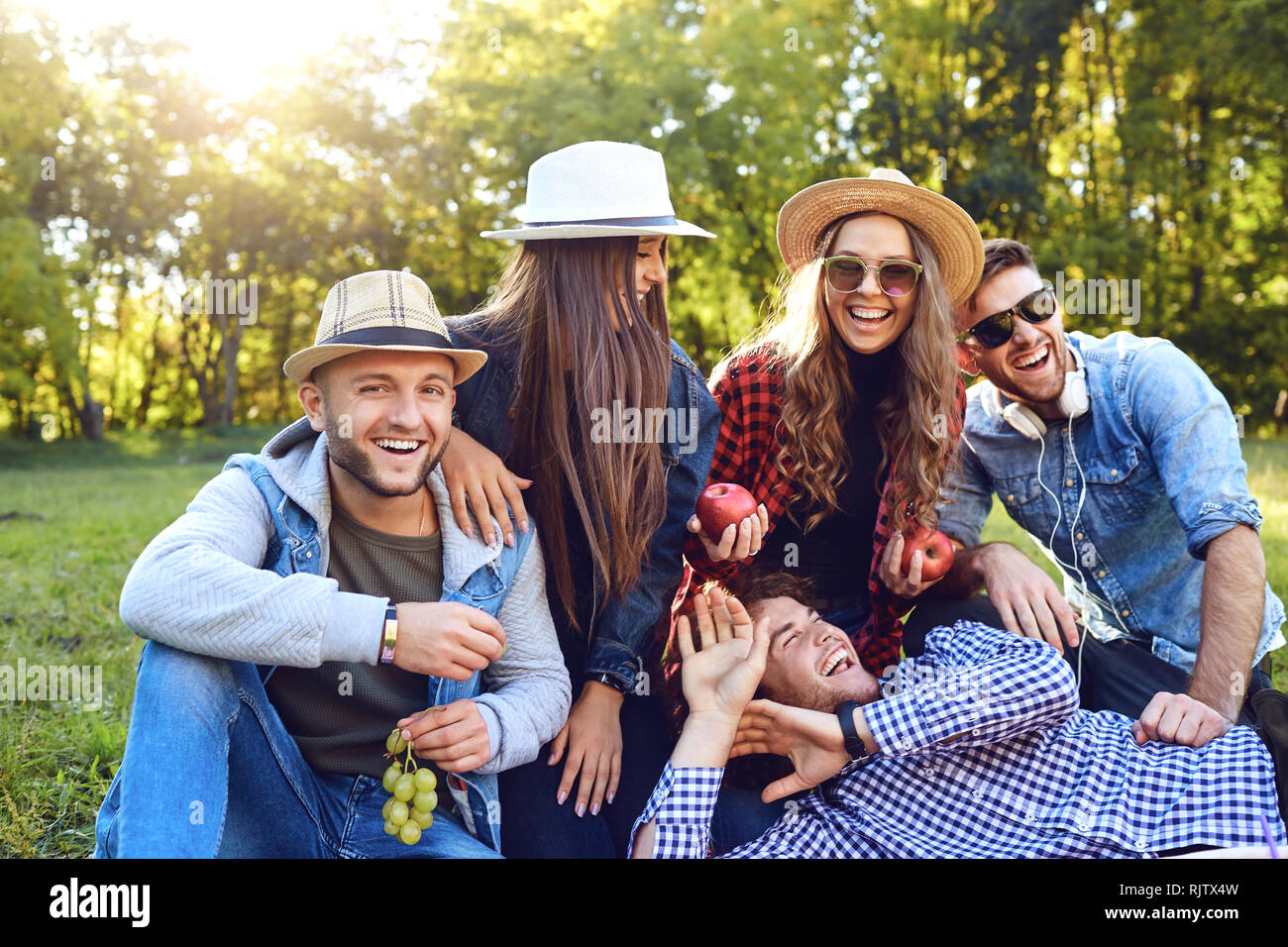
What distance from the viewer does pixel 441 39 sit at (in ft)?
88.7

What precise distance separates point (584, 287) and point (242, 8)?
84.1 feet

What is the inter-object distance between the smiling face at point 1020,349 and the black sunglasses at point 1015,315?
19 mm

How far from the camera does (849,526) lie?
479 centimetres

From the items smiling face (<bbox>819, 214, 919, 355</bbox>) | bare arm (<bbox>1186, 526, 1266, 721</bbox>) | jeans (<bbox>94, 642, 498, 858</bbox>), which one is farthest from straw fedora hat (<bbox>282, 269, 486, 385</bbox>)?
bare arm (<bbox>1186, 526, 1266, 721</bbox>)

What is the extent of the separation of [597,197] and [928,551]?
206cm

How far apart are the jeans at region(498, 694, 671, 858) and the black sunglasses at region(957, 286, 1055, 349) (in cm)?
244

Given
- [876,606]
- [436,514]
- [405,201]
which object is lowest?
[876,606]

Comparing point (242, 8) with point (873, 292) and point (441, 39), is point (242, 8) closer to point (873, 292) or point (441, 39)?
point (441, 39)

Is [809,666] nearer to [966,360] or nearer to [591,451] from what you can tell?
[591,451]

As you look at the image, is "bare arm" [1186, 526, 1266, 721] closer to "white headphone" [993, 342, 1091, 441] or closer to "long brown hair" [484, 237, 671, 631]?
"white headphone" [993, 342, 1091, 441]

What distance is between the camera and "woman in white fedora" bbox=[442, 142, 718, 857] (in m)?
3.84

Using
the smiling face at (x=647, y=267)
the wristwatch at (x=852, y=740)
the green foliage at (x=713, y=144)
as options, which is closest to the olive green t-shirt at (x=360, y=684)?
the smiling face at (x=647, y=267)

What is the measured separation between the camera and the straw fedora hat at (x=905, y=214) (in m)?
4.36
